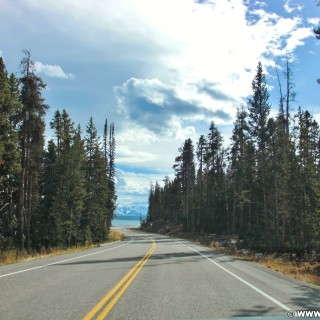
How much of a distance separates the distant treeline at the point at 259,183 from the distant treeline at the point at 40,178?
1749 centimetres

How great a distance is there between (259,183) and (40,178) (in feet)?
83.0

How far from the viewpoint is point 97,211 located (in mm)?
51250

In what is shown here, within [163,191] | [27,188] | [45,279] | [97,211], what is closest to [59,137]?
[97,211]

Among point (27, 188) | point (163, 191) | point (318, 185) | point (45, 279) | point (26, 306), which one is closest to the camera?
point (26, 306)

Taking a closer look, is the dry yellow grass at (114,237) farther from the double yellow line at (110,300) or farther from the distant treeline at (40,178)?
the double yellow line at (110,300)

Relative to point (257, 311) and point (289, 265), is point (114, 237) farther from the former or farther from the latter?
point (257, 311)

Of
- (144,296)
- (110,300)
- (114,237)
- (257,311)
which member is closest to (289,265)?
(144,296)

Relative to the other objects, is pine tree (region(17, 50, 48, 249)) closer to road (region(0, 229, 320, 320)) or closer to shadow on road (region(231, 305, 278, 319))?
road (region(0, 229, 320, 320))

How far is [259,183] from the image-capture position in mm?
39062

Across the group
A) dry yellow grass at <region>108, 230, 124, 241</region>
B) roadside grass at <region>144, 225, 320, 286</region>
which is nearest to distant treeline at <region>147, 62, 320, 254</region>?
roadside grass at <region>144, 225, 320, 286</region>

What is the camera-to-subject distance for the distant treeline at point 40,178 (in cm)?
2905

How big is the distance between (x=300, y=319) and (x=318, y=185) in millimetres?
29028

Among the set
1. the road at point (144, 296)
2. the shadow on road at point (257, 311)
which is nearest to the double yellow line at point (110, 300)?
the road at point (144, 296)

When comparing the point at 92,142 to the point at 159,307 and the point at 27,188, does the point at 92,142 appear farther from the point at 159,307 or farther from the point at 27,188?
the point at 159,307
